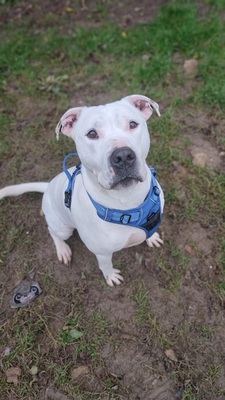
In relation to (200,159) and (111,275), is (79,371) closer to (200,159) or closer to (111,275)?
(111,275)

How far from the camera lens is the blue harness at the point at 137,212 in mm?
2663

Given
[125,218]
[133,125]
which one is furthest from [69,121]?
[125,218]

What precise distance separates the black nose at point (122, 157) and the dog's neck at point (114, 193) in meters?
0.29

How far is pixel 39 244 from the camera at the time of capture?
155 inches

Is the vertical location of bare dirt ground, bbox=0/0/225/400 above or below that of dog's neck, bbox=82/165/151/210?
below

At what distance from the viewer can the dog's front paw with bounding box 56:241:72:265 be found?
3.75 metres

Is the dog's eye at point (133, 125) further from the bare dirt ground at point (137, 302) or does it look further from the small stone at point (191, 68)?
the small stone at point (191, 68)

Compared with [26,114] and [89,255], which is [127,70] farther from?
[89,255]

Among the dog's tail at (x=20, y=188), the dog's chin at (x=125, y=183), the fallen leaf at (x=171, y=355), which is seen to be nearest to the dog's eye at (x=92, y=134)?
the dog's chin at (x=125, y=183)

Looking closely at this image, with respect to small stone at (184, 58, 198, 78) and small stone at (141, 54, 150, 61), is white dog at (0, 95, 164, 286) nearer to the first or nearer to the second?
small stone at (184, 58, 198, 78)

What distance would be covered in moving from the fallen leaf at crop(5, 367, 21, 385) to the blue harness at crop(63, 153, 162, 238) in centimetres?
152

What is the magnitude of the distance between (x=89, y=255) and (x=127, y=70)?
258cm

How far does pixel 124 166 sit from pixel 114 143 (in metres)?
0.15

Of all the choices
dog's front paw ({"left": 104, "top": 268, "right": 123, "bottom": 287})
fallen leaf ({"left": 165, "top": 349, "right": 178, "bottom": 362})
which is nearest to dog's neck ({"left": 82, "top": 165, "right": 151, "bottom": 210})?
dog's front paw ({"left": 104, "top": 268, "right": 123, "bottom": 287})
